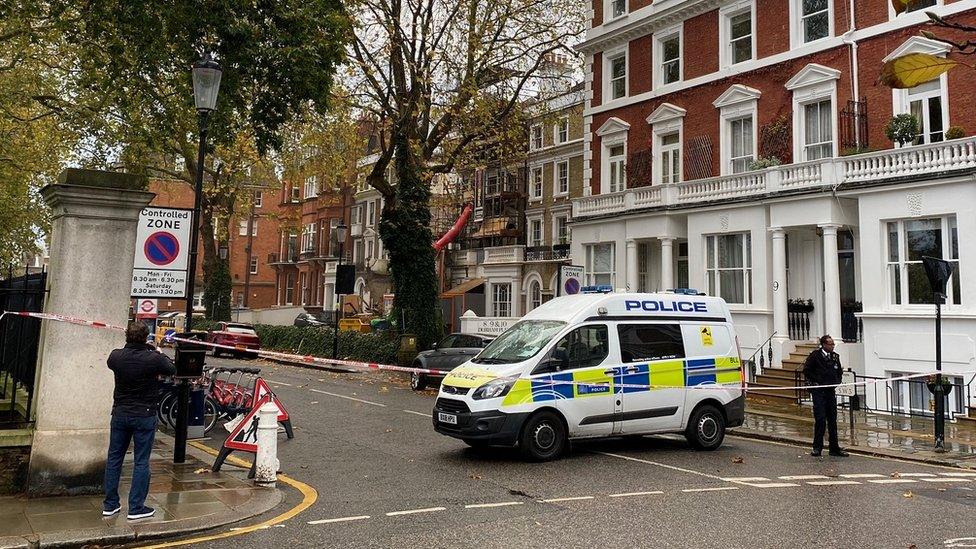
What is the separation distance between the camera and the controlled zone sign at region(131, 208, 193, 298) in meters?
9.62

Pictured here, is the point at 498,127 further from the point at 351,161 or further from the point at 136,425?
the point at 136,425

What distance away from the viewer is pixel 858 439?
1364 cm

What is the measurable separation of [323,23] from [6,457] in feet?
29.4

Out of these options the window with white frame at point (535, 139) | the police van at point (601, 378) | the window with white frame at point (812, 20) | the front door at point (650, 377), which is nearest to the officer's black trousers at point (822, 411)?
the police van at point (601, 378)

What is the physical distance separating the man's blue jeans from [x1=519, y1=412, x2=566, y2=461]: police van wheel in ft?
16.6

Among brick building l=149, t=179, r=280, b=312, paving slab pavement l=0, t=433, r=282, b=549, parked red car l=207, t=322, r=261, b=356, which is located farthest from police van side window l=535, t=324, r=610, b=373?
brick building l=149, t=179, r=280, b=312

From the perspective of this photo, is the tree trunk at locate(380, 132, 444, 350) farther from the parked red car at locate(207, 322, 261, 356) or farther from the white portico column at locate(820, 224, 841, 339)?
the white portico column at locate(820, 224, 841, 339)

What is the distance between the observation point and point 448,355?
2117cm

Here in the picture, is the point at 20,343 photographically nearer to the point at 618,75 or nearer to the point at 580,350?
the point at 580,350

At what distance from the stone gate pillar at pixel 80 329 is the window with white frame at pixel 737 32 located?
21183 mm

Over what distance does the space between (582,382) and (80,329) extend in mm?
6652

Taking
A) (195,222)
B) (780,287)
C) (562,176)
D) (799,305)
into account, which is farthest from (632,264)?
(195,222)

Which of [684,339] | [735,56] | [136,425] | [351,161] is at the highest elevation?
[735,56]

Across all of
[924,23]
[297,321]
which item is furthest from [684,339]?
[297,321]
